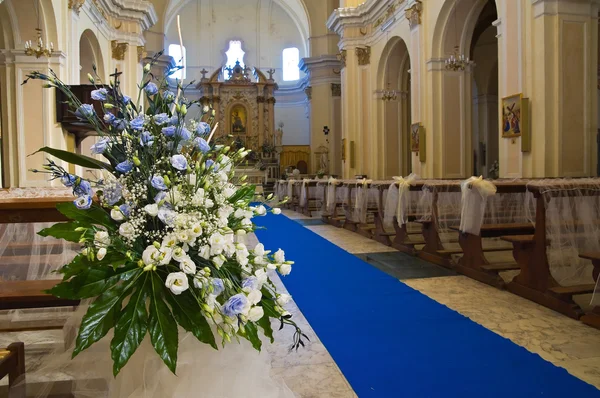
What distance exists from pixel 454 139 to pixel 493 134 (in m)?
5.88

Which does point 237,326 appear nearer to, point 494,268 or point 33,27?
point 494,268

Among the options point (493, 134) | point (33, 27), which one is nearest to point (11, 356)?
point (33, 27)

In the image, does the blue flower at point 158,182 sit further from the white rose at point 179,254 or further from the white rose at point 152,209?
the white rose at point 179,254

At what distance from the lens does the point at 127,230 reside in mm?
1364

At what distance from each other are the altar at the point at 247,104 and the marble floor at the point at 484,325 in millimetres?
20767

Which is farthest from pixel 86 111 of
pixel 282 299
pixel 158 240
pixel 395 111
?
pixel 395 111

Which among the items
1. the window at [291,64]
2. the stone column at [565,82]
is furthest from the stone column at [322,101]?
the stone column at [565,82]

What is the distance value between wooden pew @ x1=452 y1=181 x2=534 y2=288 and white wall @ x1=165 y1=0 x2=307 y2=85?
74.6 feet

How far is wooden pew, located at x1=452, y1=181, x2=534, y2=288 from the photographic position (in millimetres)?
4867

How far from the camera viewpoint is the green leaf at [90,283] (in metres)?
1.34

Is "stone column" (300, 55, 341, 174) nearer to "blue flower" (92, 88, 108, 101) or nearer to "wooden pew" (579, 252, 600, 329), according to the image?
"wooden pew" (579, 252, 600, 329)

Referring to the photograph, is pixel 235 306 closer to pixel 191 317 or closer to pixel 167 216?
pixel 191 317

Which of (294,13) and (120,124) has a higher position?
(294,13)

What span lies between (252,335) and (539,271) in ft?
11.7
